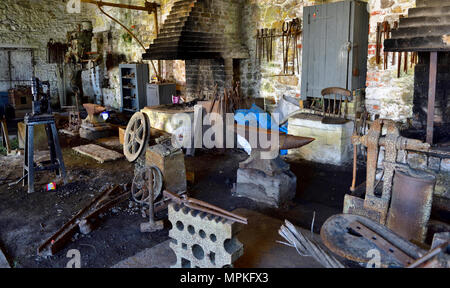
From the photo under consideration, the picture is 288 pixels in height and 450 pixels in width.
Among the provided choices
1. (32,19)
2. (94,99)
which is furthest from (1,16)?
(94,99)

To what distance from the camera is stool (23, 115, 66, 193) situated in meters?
5.47

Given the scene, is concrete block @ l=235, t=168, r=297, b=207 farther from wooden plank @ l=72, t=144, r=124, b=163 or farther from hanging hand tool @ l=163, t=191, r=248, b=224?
wooden plank @ l=72, t=144, r=124, b=163

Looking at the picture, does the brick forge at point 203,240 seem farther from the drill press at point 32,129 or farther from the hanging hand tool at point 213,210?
the drill press at point 32,129

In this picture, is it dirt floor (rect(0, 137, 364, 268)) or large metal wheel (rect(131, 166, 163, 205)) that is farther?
large metal wheel (rect(131, 166, 163, 205))

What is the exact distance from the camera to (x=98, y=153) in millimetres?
7207

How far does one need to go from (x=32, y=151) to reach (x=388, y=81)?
5536 millimetres

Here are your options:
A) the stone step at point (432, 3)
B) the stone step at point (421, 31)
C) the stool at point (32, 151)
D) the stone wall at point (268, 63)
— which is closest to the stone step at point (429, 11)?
the stone step at point (432, 3)

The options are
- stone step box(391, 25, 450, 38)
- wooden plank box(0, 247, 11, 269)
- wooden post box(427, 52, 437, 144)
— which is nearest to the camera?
wooden plank box(0, 247, 11, 269)

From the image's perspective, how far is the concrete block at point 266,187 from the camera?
487 centimetres

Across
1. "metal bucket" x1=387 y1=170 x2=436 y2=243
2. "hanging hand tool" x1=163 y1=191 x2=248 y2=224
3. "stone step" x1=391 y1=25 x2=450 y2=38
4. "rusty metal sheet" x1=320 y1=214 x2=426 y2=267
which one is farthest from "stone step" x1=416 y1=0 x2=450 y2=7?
"hanging hand tool" x1=163 y1=191 x2=248 y2=224

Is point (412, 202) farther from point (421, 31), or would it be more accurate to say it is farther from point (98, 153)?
point (98, 153)

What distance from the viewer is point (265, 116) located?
7.45m

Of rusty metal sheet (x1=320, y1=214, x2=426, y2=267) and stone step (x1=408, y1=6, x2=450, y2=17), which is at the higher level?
stone step (x1=408, y1=6, x2=450, y2=17)

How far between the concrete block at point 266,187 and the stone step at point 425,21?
7.58ft
